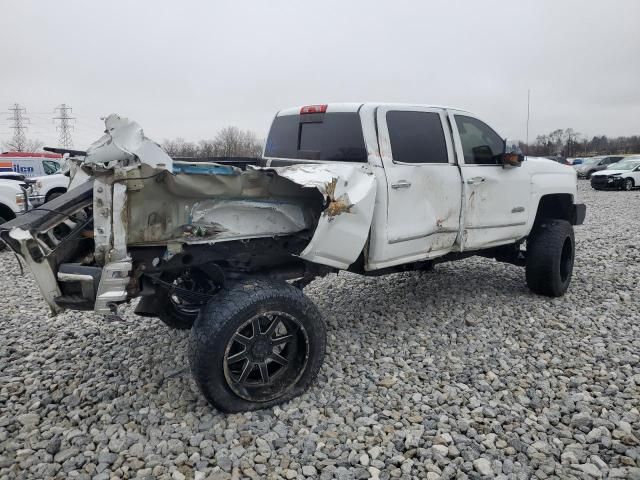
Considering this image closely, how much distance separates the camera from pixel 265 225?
10.5ft

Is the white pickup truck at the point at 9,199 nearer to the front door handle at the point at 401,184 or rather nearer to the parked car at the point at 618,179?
the front door handle at the point at 401,184

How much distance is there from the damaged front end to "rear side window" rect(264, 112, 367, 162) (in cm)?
25

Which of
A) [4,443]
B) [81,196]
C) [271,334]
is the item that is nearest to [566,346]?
[271,334]

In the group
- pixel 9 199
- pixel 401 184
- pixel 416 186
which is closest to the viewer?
pixel 401 184

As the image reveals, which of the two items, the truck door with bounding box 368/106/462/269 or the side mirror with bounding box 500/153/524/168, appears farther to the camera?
the side mirror with bounding box 500/153/524/168

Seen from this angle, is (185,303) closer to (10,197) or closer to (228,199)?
(228,199)

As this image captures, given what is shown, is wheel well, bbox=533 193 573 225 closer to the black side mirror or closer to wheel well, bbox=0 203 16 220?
the black side mirror

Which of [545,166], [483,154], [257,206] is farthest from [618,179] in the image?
[257,206]

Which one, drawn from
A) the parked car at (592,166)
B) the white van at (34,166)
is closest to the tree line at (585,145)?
the parked car at (592,166)

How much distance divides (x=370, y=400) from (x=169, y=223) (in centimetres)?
176

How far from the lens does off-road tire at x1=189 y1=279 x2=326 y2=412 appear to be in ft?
9.31

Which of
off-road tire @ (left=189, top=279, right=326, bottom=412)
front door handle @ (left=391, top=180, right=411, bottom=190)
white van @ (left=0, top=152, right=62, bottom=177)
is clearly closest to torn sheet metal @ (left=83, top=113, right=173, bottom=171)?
off-road tire @ (left=189, top=279, right=326, bottom=412)

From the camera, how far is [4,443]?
2744 mm

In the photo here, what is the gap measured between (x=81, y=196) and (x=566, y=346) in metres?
3.86
